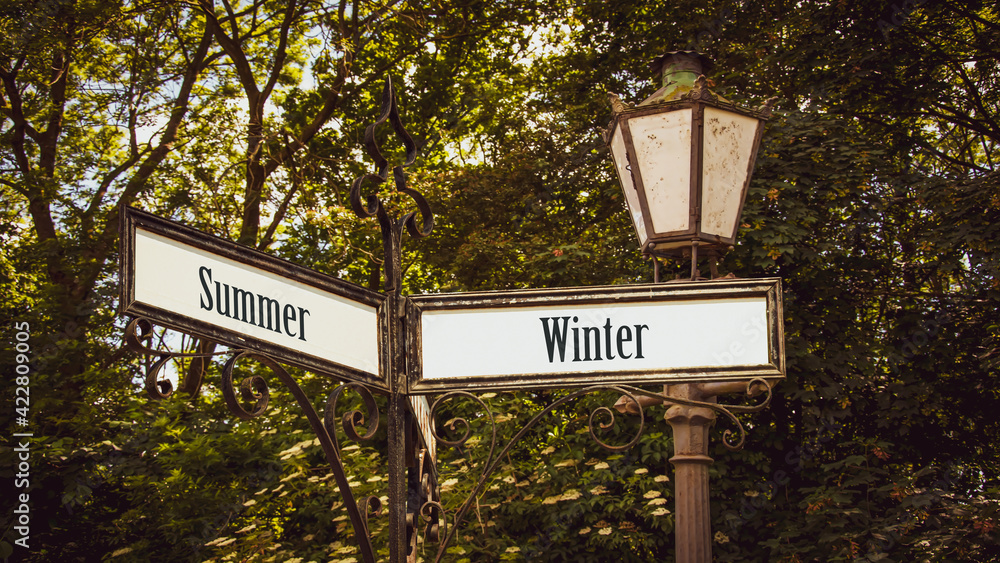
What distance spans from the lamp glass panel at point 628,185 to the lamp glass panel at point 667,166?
7cm

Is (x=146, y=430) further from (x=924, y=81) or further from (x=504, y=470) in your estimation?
(x=924, y=81)

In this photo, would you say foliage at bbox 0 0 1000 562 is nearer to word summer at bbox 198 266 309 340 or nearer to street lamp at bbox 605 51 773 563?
street lamp at bbox 605 51 773 563

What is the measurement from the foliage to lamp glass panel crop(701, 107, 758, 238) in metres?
3.74

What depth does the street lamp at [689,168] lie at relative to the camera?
9.41 ft

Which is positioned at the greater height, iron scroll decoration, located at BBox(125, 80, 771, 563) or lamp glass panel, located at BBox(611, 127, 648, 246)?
lamp glass panel, located at BBox(611, 127, 648, 246)

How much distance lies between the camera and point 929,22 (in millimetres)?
8695

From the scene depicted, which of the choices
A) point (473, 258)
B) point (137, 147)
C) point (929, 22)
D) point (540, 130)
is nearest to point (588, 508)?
point (473, 258)

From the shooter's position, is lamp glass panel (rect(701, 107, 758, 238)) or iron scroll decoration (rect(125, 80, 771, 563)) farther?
lamp glass panel (rect(701, 107, 758, 238))

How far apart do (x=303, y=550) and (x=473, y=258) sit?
3.33 metres

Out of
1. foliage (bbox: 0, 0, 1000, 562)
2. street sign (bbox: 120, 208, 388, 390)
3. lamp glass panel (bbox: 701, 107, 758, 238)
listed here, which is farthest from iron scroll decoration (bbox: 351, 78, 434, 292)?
foliage (bbox: 0, 0, 1000, 562)

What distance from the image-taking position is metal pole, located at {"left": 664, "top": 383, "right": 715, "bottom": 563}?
2744 millimetres
